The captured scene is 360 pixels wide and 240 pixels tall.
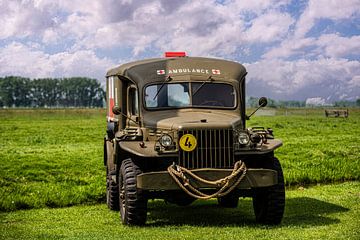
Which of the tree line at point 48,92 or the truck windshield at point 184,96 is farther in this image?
the tree line at point 48,92

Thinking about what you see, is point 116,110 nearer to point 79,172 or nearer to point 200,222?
point 200,222

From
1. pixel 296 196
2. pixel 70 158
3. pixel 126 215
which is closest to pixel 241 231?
pixel 126 215

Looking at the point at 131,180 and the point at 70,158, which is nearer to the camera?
the point at 131,180

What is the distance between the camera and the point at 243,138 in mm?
9969

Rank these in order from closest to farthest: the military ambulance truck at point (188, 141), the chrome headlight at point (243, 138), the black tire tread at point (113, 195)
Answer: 1. the military ambulance truck at point (188, 141)
2. the chrome headlight at point (243, 138)
3. the black tire tread at point (113, 195)

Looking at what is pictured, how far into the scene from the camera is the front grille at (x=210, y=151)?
31.9ft

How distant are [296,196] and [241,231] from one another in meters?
5.13

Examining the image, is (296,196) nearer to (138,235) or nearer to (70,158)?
(138,235)

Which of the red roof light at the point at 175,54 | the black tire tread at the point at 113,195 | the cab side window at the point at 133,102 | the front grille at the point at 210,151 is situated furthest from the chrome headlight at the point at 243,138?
the black tire tread at the point at 113,195

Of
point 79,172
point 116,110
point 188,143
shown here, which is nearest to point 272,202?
point 188,143

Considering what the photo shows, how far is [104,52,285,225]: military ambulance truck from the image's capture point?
9.68m

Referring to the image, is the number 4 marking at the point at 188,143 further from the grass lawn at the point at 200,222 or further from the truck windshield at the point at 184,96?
the truck windshield at the point at 184,96

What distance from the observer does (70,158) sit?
19.6m

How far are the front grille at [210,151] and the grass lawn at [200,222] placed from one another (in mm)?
1040
